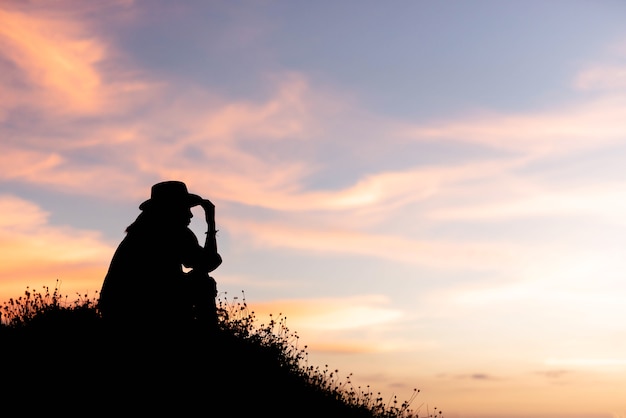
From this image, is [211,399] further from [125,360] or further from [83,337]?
[83,337]

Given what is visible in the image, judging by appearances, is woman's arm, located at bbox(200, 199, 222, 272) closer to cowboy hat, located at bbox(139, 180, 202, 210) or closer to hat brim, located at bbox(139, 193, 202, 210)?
hat brim, located at bbox(139, 193, 202, 210)

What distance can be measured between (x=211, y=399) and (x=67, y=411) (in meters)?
2.07

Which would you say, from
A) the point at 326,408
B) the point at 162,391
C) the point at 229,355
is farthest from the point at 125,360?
the point at 326,408

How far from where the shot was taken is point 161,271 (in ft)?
35.7

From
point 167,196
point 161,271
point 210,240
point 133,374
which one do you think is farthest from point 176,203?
point 133,374

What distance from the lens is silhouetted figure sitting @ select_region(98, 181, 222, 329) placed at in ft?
35.3

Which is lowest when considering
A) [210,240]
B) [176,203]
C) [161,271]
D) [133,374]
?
[133,374]

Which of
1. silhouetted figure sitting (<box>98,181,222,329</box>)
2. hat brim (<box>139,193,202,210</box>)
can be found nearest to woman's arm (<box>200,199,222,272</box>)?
silhouetted figure sitting (<box>98,181,222,329</box>)

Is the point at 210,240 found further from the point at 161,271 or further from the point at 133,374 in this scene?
the point at 133,374

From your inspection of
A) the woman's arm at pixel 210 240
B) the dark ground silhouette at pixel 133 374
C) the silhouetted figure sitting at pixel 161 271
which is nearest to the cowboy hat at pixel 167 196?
the silhouetted figure sitting at pixel 161 271

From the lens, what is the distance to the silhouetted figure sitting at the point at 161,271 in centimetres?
1077

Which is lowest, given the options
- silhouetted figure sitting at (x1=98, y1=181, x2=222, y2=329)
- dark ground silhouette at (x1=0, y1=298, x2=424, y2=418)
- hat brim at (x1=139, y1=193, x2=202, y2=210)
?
dark ground silhouette at (x1=0, y1=298, x2=424, y2=418)

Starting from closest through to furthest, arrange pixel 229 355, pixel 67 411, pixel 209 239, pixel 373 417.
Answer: pixel 67 411, pixel 209 239, pixel 229 355, pixel 373 417

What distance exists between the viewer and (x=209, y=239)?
38.1 feet
